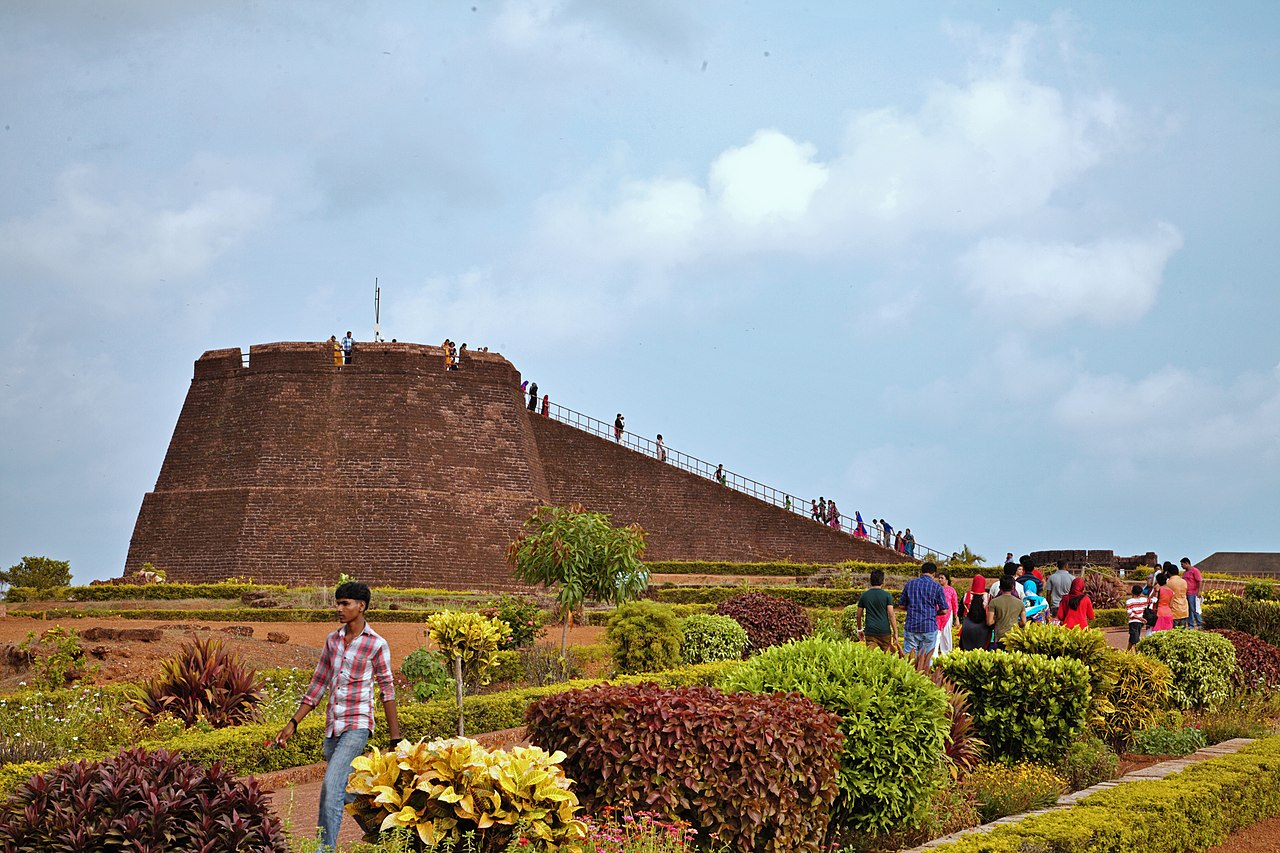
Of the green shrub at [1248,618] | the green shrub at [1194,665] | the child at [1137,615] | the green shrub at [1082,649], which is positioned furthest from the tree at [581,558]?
the green shrub at [1248,618]

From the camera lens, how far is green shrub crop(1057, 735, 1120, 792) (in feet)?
28.7

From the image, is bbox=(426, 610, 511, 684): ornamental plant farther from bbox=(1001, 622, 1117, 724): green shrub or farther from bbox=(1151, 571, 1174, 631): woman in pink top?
bbox=(1151, 571, 1174, 631): woman in pink top

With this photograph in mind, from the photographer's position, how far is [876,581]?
39.5ft

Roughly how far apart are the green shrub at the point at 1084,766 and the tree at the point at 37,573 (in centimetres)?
2503

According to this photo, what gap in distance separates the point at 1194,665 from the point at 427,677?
7.33m

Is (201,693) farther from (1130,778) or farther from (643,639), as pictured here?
(1130,778)

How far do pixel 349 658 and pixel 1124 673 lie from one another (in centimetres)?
705

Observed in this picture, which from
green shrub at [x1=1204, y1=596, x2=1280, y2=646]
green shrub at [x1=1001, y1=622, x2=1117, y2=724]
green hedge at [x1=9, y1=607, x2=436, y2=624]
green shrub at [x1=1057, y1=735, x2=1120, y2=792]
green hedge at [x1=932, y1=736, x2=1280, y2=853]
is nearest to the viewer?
green hedge at [x1=932, y1=736, x2=1280, y2=853]

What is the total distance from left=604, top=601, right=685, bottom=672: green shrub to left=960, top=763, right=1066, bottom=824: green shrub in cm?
473

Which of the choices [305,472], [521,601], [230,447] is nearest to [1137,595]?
[521,601]

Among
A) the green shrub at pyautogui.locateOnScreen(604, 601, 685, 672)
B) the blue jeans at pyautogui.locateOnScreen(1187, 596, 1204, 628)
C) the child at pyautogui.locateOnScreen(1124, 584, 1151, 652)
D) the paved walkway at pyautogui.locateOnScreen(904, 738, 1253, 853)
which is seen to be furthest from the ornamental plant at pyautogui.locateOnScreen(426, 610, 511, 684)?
the blue jeans at pyautogui.locateOnScreen(1187, 596, 1204, 628)

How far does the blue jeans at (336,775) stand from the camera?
5633mm

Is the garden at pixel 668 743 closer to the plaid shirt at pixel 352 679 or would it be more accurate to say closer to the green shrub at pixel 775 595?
the plaid shirt at pixel 352 679

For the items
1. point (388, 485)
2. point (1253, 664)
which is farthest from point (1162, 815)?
point (388, 485)
